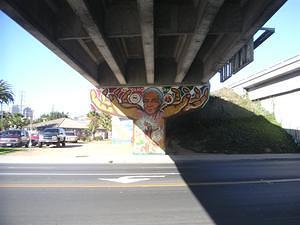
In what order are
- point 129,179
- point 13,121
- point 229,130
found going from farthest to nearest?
1. point 13,121
2. point 229,130
3. point 129,179

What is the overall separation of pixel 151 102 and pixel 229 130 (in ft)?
26.1

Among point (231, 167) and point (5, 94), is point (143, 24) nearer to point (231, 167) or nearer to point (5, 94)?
point (231, 167)

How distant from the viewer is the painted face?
1190 inches

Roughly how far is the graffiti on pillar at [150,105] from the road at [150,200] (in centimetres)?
1463

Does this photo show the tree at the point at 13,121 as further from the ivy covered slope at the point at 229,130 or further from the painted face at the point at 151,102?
the painted face at the point at 151,102

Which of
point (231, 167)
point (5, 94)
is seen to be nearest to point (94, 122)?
point (5, 94)

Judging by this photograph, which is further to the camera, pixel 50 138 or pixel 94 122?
pixel 94 122

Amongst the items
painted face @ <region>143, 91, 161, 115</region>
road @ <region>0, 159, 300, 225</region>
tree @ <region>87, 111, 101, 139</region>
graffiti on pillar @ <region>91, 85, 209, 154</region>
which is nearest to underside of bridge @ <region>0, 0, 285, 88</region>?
road @ <region>0, 159, 300, 225</region>

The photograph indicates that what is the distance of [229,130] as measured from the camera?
35312mm

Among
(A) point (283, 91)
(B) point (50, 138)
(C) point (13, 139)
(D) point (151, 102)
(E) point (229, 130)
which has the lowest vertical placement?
(C) point (13, 139)

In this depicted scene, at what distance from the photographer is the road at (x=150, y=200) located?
8.60 meters

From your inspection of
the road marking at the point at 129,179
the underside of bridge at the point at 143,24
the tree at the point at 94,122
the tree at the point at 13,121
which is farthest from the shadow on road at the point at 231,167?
the tree at the point at 13,121

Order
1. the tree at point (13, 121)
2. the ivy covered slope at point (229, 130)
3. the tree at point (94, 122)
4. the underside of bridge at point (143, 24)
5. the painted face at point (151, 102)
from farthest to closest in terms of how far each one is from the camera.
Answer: the tree at point (13, 121), the tree at point (94, 122), the ivy covered slope at point (229, 130), the painted face at point (151, 102), the underside of bridge at point (143, 24)

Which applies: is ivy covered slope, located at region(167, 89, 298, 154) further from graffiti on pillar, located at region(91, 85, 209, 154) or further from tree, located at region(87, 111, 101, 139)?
tree, located at region(87, 111, 101, 139)
